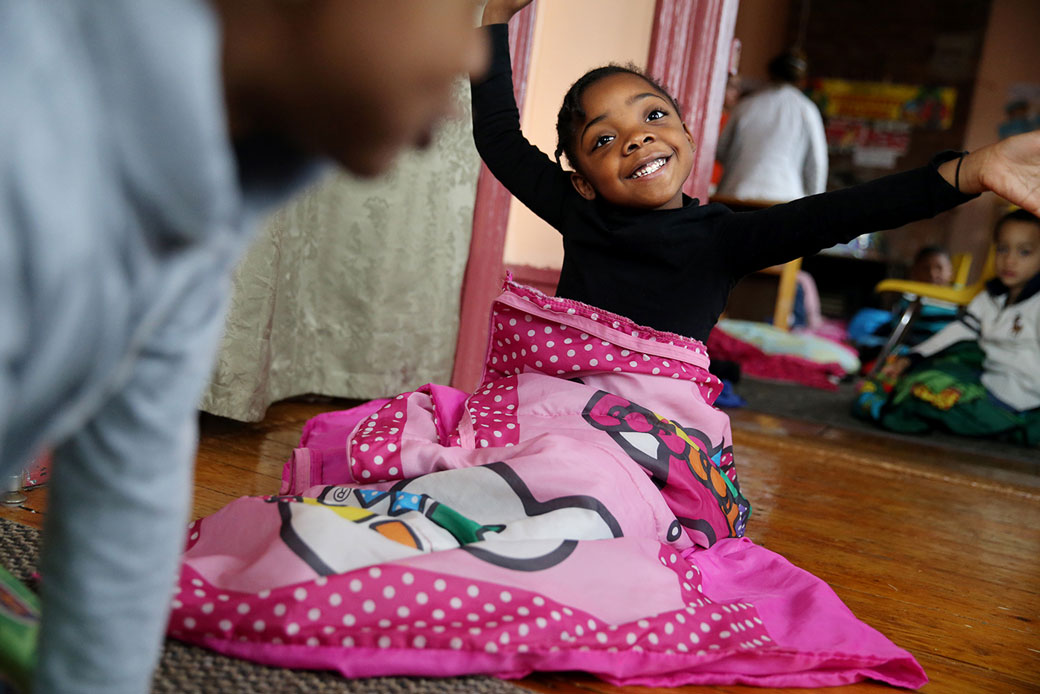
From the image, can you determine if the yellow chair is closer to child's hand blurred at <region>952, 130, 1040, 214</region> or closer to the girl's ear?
the girl's ear

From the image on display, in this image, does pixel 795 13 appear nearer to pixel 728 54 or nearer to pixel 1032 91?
pixel 1032 91

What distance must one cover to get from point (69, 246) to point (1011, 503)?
2052 mm

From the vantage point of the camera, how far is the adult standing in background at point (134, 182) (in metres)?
0.31

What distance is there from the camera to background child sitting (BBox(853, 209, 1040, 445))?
2818 millimetres

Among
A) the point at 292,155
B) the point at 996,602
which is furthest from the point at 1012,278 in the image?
the point at 292,155

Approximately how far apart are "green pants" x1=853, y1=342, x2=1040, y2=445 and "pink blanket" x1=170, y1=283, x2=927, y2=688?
1.91 m

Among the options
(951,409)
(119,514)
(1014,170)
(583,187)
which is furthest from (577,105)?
(951,409)

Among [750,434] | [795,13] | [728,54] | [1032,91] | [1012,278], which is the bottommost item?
[750,434]

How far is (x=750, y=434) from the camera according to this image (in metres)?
2.33

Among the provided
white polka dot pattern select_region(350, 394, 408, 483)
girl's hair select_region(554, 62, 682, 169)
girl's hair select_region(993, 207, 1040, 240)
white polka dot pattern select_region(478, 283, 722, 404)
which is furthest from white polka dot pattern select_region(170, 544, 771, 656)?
girl's hair select_region(993, 207, 1040, 240)

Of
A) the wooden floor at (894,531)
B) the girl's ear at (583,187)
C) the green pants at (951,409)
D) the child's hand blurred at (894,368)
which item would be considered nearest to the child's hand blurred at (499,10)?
the girl's ear at (583,187)

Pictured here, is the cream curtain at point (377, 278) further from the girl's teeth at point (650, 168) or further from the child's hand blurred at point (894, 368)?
the child's hand blurred at point (894, 368)

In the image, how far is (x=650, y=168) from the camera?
1.19 metres

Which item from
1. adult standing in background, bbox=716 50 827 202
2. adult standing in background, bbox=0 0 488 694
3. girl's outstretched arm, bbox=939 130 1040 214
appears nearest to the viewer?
adult standing in background, bbox=0 0 488 694
